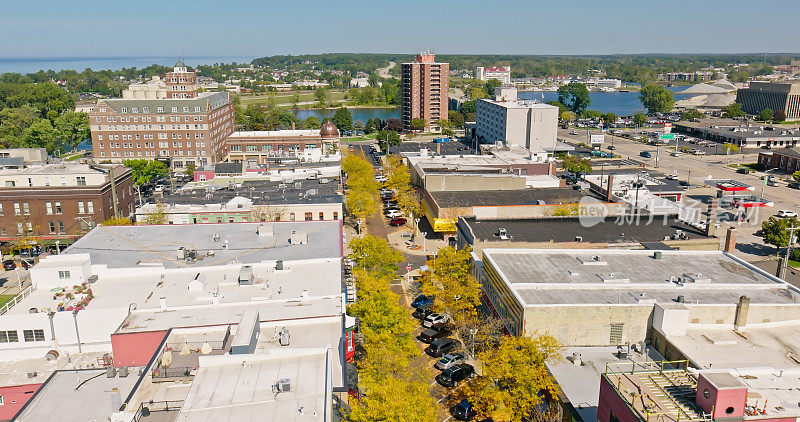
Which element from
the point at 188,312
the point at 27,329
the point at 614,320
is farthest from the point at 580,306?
the point at 27,329

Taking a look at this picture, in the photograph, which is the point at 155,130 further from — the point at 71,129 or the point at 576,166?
the point at 576,166

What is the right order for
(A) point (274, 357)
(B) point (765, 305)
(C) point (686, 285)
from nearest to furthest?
(A) point (274, 357) < (B) point (765, 305) < (C) point (686, 285)

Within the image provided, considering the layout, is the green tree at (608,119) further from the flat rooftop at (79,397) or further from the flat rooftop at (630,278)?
the flat rooftop at (79,397)

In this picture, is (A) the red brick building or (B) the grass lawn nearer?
(B) the grass lawn

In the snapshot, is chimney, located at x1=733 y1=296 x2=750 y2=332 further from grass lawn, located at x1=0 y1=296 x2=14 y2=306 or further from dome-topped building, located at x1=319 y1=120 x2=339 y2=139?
dome-topped building, located at x1=319 y1=120 x2=339 y2=139

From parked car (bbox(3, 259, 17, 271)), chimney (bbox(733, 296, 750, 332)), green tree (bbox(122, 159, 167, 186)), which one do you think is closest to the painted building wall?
chimney (bbox(733, 296, 750, 332))

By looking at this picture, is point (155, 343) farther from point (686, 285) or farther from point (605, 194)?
point (605, 194)

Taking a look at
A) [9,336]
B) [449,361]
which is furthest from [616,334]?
[9,336]

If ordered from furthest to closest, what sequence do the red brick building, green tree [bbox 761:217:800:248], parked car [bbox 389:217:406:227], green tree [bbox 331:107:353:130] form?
green tree [bbox 331:107:353:130]
parked car [bbox 389:217:406:227]
the red brick building
green tree [bbox 761:217:800:248]
